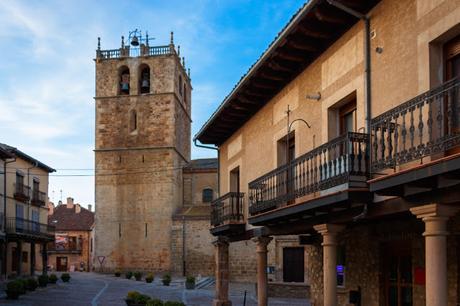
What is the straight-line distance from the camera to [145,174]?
45.9 meters

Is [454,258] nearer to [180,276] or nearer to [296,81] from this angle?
[296,81]

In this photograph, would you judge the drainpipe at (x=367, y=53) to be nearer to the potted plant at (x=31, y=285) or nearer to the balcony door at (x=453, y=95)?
the balcony door at (x=453, y=95)

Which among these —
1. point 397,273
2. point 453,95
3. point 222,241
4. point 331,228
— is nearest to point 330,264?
point 331,228

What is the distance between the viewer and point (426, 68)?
7523mm

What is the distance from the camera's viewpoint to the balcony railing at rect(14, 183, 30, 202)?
3825 cm

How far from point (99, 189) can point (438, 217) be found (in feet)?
135

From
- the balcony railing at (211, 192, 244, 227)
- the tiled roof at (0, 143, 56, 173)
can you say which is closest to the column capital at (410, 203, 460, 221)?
the balcony railing at (211, 192, 244, 227)

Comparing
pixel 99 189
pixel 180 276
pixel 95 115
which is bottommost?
pixel 180 276

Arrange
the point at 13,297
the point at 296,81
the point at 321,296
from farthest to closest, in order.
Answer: the point at 13,297 → the point at 321,296 → the point at 296,81

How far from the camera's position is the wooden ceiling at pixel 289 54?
30.7ft

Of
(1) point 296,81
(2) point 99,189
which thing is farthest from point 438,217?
(2) point 99,189

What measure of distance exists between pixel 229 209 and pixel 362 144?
7851 millimetres

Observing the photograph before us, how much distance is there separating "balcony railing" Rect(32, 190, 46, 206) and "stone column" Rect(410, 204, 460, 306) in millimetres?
37935

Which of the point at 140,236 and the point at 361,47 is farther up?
the point at 361,47
